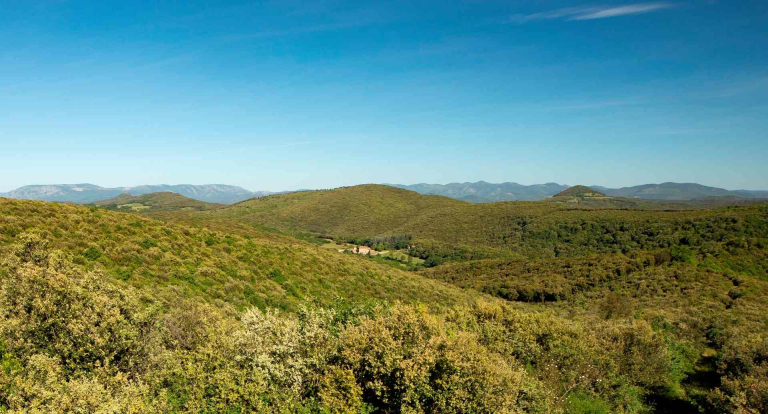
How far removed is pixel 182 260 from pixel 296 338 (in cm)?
1864

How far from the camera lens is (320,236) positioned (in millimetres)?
168000

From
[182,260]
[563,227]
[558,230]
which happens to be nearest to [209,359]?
[182,260]

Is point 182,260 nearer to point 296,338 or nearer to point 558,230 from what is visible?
point 296,338

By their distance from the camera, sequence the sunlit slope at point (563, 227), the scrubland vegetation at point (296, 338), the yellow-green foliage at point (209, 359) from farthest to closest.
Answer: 1. the sunlit slope at point (563, 227)
2. the scrubland vegetation at point (296, 338)
3. the yellow-green foliage at point (209, 359)

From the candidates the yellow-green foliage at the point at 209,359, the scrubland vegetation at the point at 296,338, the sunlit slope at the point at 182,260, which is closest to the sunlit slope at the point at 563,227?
the sunlit slope at the point at 182,260

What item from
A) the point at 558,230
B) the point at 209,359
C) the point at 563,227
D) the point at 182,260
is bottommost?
the point at 558,230

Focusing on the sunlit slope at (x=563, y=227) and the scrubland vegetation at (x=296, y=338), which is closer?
the scrubland vegetation at (x=296, y=338)

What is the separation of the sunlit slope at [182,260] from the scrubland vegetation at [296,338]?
0.59 feet

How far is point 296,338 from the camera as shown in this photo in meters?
15.1

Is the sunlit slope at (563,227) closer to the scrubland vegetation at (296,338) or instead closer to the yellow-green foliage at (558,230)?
the yellow-green foliage at (558,230)

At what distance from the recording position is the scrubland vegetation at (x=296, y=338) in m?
12.1

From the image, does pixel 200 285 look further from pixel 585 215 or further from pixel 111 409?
pixel 585 215

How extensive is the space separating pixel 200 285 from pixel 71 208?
1733 centimetres

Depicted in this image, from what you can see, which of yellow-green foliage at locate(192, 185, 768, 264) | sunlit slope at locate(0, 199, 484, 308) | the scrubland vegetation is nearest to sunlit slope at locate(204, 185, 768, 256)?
yellow-green foliage at locate(192, 185, 768, 264)
